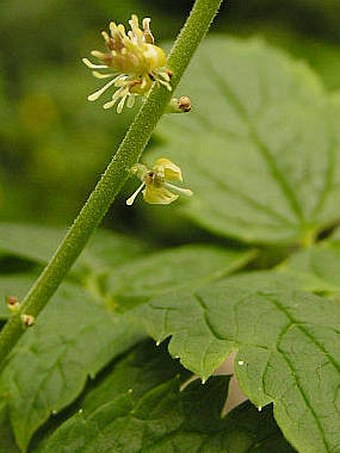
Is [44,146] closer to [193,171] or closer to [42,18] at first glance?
[42,18]

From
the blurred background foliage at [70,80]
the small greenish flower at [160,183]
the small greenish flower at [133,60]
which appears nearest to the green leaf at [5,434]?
the small greenish flower at [160,183]

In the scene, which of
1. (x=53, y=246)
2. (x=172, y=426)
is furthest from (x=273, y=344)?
(x=53, y=246)

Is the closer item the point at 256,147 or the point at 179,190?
the point at 179,190

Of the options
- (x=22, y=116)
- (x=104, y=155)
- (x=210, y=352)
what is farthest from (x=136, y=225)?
(x=210, y=352)

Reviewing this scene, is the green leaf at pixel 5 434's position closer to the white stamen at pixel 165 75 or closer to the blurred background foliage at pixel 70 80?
the white stamen at pixel 165 75

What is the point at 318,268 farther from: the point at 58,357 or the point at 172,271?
the point at 58,357

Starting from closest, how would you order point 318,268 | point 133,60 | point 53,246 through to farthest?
point 133,60
point 318,268
point 53,246
